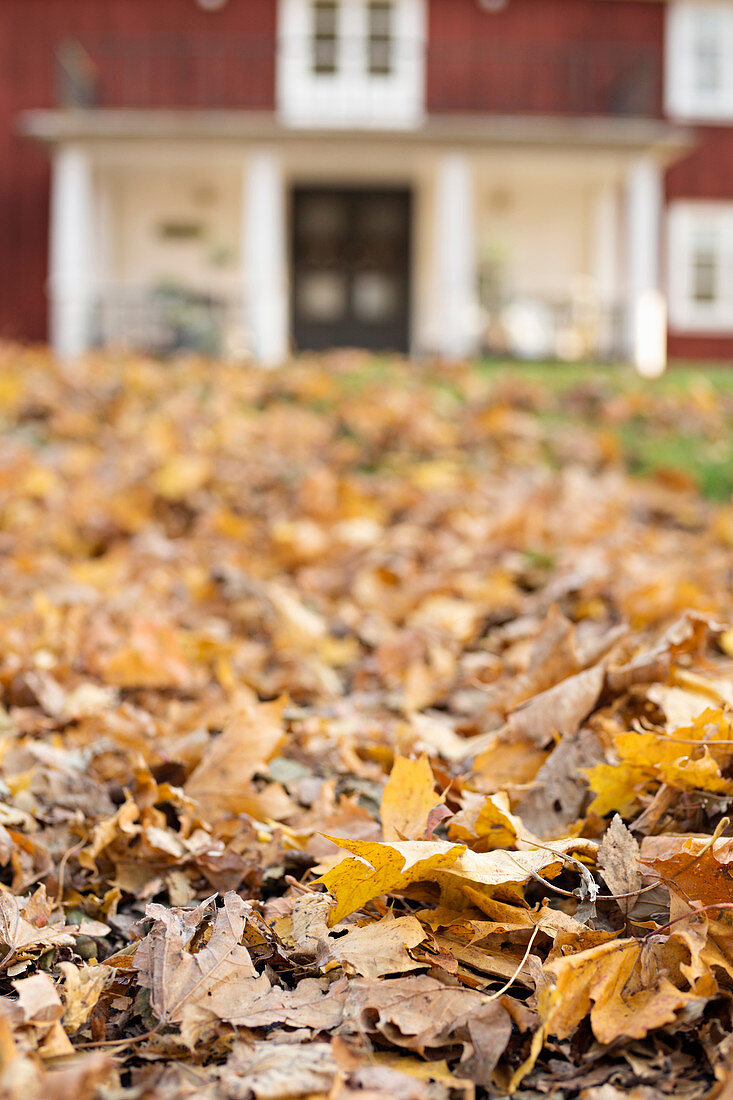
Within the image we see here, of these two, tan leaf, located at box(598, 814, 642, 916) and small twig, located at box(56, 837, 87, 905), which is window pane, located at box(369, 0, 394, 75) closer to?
small twig, located at box(56, 837, 87, 905)

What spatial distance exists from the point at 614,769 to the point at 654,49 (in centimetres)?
1691

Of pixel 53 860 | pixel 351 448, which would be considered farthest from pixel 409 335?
pixel 53 860

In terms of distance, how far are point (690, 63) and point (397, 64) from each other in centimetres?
450

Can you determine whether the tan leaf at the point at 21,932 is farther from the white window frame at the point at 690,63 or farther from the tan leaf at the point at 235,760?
the white window frame at the point at 690,63

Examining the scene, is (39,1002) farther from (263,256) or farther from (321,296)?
(321,296)

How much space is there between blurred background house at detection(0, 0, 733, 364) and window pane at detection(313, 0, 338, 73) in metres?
0.03

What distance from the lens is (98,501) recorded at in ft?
12.4

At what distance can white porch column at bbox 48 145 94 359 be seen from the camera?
44.6ft

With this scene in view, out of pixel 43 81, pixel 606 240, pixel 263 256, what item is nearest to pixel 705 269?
pixel 606 240

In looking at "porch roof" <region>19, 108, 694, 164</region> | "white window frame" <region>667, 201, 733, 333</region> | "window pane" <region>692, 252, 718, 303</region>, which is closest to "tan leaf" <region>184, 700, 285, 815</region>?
"porch roof" <region>19, 108, 694, 164</region>

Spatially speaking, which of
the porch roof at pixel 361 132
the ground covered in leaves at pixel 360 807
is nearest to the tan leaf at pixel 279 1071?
the ground covered in leaves at pixel 360 807

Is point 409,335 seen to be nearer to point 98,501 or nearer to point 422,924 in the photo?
point 98,501

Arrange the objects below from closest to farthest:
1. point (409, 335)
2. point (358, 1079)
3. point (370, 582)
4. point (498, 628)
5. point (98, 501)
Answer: point (358, 1079) < point (498, 628) < point (370, 582) < point (98, 501) < point (409, 335)

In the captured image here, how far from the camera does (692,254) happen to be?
54.7ft
